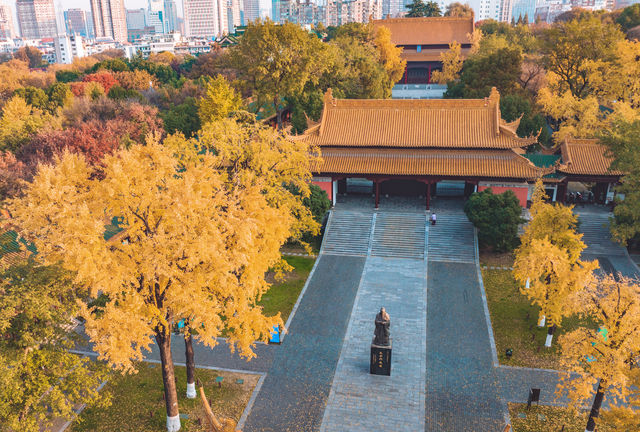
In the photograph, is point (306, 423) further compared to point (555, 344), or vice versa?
point (555, 344)

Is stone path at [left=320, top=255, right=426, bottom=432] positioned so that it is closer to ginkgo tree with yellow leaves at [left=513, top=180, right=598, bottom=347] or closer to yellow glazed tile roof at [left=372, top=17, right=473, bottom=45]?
ginkgo tree with yellow leaves at [left=513, top=180, right=598, bottom=347]

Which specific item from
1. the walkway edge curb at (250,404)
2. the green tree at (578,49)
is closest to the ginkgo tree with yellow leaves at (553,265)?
the walkway edge curb at (250,404)

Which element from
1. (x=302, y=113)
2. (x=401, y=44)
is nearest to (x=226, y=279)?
(x=302, y=113)

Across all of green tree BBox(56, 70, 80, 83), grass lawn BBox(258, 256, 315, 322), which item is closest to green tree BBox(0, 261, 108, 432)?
grass lawn BBox(258, 256, 315, 322)

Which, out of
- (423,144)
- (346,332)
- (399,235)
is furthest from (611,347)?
(423,144)

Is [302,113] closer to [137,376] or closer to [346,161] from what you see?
[346,161]

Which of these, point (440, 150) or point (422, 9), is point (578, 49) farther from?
point (422, 9)

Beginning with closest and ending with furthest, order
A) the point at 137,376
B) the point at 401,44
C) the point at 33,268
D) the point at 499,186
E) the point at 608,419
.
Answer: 1. the point at 608,419
2. the point at 33,268
3. the point at 137,376
4. the point at 499,186
5. the point at 401,44
